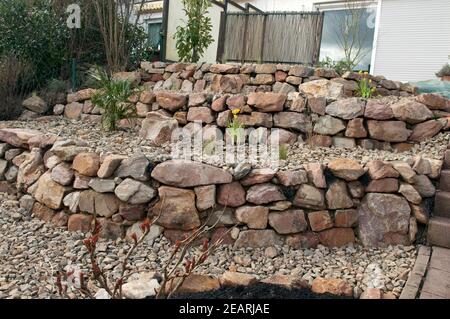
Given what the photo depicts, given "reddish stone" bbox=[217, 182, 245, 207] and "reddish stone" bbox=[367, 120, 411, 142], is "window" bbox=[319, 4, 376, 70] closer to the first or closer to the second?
"reddish stone" bbox=[367, 120, 411, 142]

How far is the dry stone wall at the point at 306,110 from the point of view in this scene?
154 inches

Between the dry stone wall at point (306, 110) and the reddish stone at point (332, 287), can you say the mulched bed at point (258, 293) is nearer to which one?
the reddish stone at point (332, 287)

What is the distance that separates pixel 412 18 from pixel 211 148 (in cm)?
537

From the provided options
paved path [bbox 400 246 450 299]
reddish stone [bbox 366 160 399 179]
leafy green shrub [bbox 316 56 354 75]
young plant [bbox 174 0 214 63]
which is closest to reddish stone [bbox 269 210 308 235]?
reddish stone [bbox 366 160 399 179]

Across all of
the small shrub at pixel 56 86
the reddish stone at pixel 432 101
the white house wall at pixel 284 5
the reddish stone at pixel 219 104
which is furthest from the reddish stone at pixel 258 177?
the white house wall at pixel 284 5

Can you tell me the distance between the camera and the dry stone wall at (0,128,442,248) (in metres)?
2.96

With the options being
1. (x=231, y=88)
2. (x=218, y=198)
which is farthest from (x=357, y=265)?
(x=231, y=88)

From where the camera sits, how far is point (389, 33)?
271 inches

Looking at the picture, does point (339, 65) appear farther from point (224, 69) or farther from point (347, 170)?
point (347, 170)

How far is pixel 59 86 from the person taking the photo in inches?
211

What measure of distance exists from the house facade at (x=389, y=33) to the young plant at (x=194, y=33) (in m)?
0.31

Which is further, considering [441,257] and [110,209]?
[110,209]

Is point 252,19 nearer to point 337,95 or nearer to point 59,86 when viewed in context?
point 337,95
